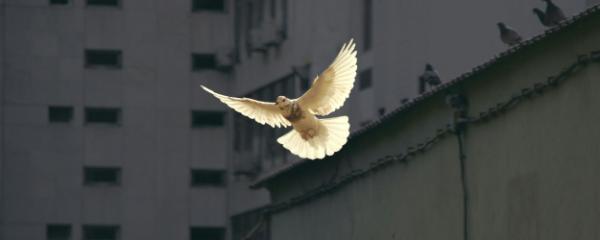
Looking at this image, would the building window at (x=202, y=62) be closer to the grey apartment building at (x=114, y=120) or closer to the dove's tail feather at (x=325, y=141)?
the grey apartment building at (x=114, y=120)

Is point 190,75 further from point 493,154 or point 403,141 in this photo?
point 493,154

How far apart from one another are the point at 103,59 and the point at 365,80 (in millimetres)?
23785

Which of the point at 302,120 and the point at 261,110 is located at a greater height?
the point at 261,110

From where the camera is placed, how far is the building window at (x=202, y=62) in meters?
75.7

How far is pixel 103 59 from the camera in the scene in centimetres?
7562

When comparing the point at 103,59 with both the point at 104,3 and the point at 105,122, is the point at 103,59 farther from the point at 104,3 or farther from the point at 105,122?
the point at 105,122

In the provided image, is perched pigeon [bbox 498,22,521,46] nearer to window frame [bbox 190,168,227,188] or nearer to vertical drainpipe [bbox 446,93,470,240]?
vertical drainpipe [bbox 446,93,470,240]

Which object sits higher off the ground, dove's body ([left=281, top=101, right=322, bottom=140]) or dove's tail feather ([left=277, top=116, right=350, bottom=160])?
dove's body ([left=281, top=101, right=322, bottom=140])

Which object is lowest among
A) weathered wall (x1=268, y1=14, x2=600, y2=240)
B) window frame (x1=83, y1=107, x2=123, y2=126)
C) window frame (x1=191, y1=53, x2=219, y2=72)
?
weathered wall (x1=268, y1=14, x2=600, y2=240)

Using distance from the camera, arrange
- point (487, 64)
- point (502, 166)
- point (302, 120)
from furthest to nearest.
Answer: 1. point (302, 120)
2. point (487, 64)
3. point (502, 166)

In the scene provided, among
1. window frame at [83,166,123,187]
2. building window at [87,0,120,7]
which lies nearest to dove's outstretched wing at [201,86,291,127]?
window frame at [83,166,123,187]

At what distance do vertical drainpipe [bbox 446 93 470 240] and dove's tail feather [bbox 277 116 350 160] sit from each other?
176 centimetres

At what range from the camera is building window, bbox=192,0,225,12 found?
248ft

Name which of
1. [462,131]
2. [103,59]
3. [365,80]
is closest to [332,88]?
[462,131]
